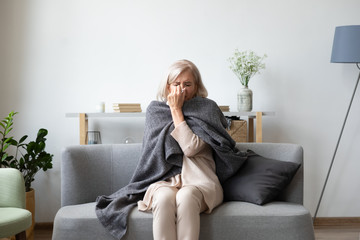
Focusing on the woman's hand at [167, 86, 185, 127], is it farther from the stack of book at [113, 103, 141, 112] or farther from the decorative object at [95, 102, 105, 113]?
the decorative object at [95, 102, 105, 113]

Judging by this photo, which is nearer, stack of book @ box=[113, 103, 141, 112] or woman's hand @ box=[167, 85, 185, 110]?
woman's hand @ box=[167, 85, 185, 110]

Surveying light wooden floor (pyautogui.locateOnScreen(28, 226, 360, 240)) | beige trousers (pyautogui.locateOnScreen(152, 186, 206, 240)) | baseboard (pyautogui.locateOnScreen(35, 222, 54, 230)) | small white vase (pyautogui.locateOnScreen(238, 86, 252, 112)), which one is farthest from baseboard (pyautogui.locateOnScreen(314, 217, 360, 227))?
baseboard (pyautogui.locateOnScreen(35, 222, 54, 230))

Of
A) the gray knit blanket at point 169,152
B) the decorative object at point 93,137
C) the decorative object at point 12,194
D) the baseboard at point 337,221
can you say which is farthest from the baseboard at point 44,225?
the baseboard at point 337,221

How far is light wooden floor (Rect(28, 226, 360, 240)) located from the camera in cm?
346

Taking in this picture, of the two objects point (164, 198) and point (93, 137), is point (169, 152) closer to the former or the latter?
point (164, 198)

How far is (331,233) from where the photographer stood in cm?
359

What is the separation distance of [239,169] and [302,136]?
4.91 feet

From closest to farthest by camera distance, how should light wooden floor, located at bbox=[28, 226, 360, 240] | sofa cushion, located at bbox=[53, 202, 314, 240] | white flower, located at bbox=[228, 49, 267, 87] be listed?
1. sofa cushion, located at bbox=[53, 202, 314, 240]
2. light wooden floor, located at bbox=[28, 226, 360, 240]
3. white flower, located at bbox=[228, 49, 267, 87]

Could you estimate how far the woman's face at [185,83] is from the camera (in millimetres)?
2607

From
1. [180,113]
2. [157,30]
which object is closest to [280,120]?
[157,30]

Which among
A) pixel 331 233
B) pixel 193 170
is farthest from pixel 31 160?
pixel 331 233

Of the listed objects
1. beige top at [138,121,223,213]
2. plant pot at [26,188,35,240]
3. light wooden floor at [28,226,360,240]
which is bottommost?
light wooden floor at [28,226,360,240]

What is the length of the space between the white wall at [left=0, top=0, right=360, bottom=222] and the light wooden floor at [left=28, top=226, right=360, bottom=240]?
0.55ft

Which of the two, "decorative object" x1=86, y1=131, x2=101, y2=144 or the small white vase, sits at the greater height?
the small white vase
